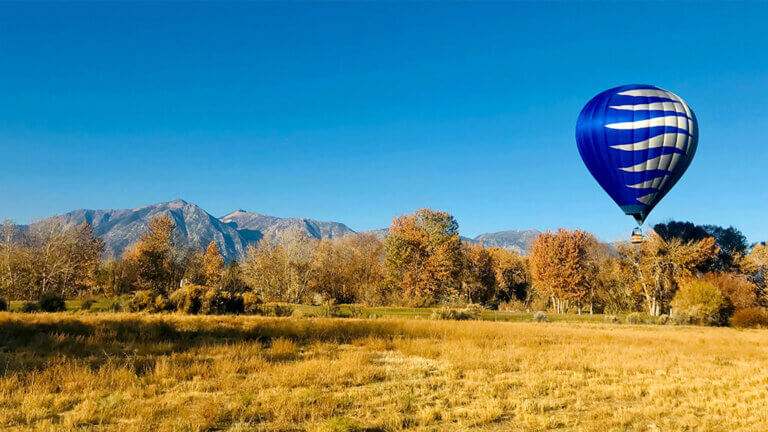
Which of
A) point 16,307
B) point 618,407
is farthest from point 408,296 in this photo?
point 618,407

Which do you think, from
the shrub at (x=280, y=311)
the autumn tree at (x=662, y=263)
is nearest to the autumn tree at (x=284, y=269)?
the shrub at (x=280, y=311)

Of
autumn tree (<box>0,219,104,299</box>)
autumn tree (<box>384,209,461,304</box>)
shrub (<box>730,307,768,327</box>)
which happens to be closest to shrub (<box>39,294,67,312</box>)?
autumn tree (<box>0,219,104,299</box>)

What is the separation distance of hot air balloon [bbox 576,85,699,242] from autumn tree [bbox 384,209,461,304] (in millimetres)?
34624

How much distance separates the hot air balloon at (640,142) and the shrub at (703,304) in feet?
74.0

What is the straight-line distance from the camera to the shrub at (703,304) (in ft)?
129

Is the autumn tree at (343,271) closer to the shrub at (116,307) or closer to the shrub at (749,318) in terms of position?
the shrub at (116,307)

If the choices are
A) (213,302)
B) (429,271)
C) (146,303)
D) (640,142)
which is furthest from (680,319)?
(146,303)

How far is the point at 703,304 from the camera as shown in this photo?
39656mm

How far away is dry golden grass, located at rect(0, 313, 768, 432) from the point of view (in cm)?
766

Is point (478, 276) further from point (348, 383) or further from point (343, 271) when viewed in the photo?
point (348, 383)

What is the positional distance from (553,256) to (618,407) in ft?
168

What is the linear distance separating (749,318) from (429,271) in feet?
107

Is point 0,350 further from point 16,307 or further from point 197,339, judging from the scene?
point 16,307

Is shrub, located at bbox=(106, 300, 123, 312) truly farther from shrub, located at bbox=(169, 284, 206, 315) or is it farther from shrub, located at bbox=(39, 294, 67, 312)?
shrub, located at bbox=(169, 284, 206, 315)
